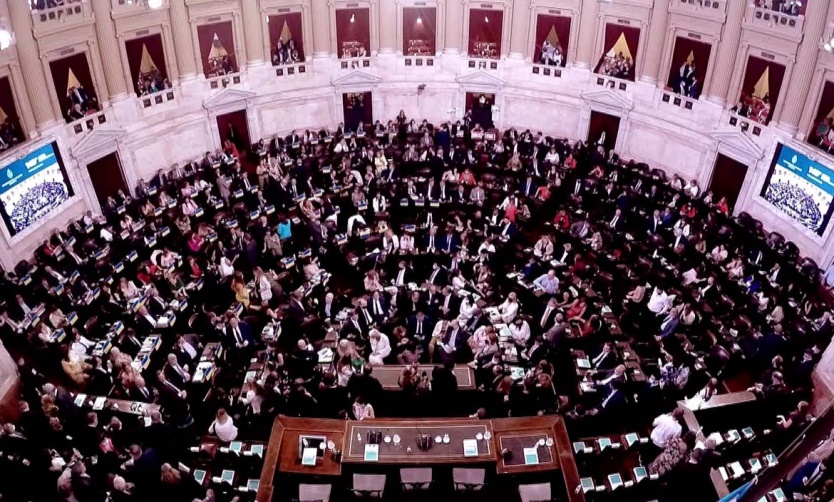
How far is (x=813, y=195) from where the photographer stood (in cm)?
1650

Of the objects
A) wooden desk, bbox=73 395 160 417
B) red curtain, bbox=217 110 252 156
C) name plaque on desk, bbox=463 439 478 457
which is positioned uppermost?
red curtain, bbox=217 110 252 156

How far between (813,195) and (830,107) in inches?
88.7

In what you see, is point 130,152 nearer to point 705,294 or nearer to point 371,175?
point 371,175

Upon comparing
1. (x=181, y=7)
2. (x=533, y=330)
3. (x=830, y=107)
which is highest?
(x=181, y=7)

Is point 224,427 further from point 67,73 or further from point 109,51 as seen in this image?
point 109,51

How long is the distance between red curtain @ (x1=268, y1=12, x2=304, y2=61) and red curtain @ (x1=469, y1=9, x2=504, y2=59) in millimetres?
5990

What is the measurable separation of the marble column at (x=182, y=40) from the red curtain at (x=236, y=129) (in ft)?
5.92

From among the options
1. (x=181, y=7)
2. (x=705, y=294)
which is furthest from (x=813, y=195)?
(x=181, y=7)

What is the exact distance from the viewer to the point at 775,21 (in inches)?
663

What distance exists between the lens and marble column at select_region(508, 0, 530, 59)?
21.5m

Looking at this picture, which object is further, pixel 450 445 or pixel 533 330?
pixel 533 330

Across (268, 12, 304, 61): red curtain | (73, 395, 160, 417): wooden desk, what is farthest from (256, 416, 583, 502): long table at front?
(268, 12, 304, 61): red curtain

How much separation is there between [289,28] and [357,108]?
375 centimetres

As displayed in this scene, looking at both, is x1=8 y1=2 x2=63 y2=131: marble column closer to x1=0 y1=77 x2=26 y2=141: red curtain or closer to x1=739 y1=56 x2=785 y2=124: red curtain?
x1=0 y1=77 x2=26 y2=141: red curtain
